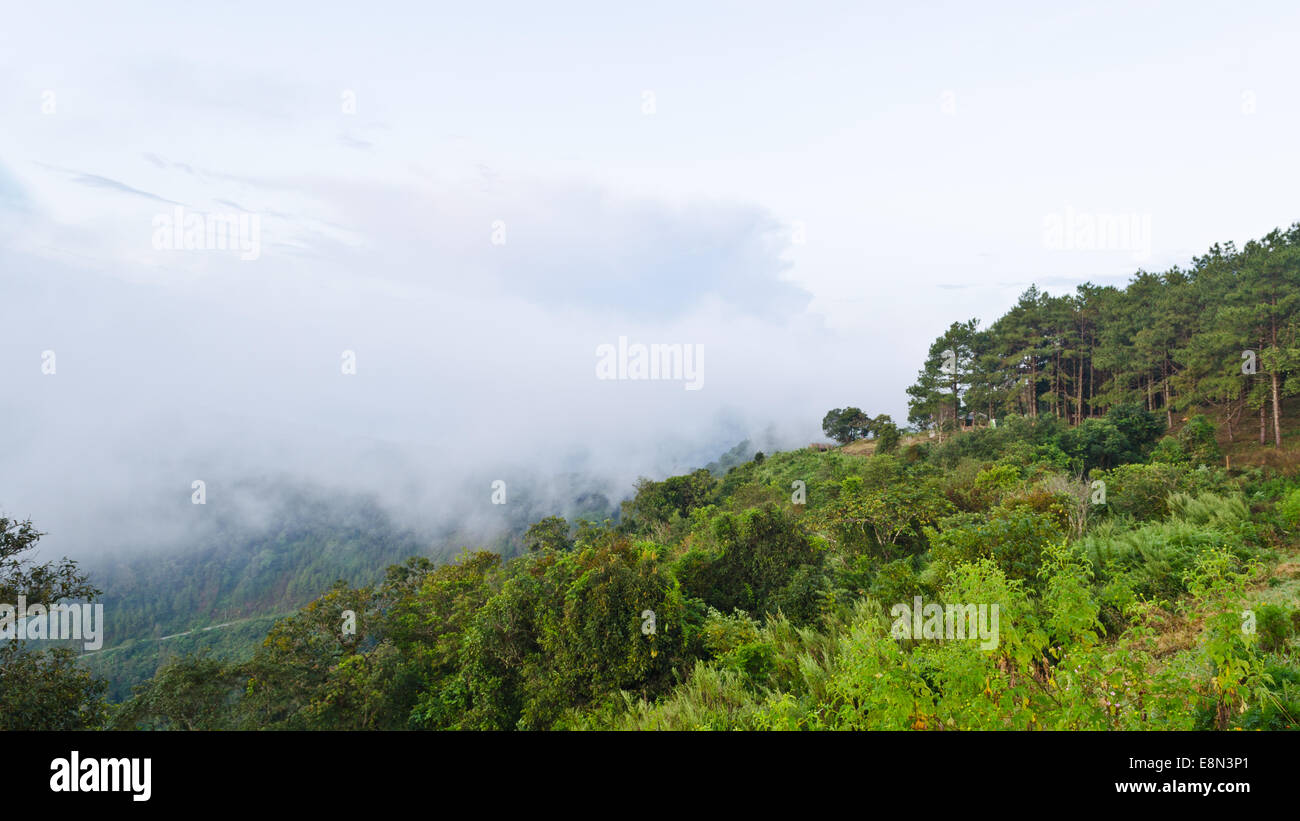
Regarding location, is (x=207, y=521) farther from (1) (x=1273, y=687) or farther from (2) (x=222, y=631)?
(1) (x=1273, y=687)

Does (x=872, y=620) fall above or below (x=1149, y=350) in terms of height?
below

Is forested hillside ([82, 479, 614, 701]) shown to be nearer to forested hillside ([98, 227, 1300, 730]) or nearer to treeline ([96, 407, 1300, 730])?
treeline ([96, 407, 1300, 730])

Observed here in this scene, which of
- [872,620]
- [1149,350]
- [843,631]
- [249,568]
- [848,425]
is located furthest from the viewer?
[249,568]

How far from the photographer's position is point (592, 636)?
9.16 meters

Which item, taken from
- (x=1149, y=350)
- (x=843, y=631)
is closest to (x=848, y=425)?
(x=1149, y=350)

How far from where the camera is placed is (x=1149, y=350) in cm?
3228

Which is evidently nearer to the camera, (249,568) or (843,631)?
(843,631)

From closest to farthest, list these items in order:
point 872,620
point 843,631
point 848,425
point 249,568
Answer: point 872,620, point 843,631, point 848,425, point 249,568

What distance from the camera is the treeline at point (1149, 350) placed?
25594mm

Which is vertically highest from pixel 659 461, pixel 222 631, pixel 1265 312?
pixel 1265 312

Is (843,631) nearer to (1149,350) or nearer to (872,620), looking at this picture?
(872,620)

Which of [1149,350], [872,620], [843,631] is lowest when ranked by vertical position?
[843,631]
